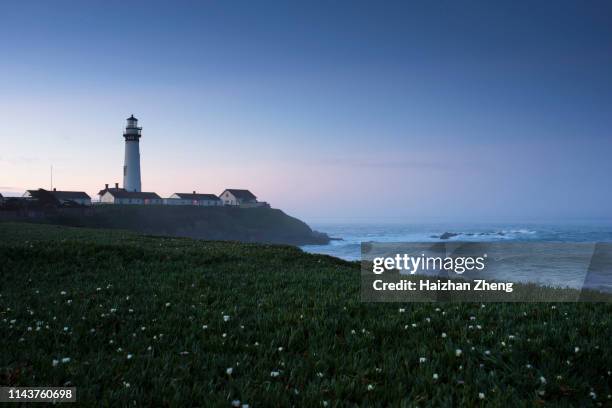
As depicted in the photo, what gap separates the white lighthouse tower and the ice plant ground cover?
96.4m

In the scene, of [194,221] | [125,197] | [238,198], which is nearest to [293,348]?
[194,221]

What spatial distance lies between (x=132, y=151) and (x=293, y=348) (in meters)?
104

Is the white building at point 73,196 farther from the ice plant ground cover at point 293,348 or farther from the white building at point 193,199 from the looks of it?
the ice plant ground cover at point 293,348

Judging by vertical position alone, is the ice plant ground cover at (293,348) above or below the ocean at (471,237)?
above

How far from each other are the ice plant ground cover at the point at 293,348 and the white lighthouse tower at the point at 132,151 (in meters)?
96.4

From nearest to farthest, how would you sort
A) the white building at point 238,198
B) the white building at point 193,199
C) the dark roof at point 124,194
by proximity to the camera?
the dark roof at point 124,194 < the white building at point 193,199 < the white building at point 238,198

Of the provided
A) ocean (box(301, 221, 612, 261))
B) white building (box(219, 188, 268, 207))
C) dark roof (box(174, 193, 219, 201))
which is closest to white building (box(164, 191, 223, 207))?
dark roof (box(174, 193, 219, 201))

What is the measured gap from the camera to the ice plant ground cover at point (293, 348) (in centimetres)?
528

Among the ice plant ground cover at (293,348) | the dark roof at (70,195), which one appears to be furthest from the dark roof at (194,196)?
the ice plant ground cover at (293,348)

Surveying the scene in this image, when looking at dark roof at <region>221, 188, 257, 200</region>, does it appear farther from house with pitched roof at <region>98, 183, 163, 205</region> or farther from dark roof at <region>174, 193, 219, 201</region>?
house with pitched roof at <region>98, 183, 163, 205</region>

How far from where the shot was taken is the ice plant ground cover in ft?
17.3

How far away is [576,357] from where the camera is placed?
655 centimetres

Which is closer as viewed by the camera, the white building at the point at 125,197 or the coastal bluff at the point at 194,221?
the coastal bluff at the point at 194,221

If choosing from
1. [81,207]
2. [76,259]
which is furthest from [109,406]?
[81,207]
